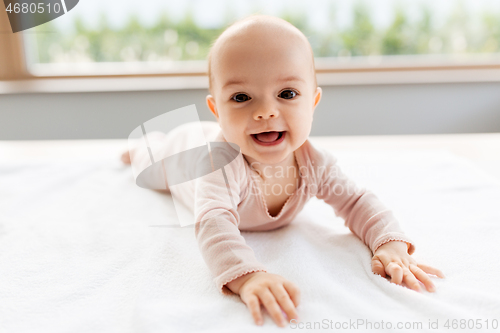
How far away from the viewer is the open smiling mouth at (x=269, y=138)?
0.71 meters

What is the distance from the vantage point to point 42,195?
1.02 m

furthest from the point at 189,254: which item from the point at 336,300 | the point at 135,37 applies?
the point at 135,37

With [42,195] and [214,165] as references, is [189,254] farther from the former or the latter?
[42,195]

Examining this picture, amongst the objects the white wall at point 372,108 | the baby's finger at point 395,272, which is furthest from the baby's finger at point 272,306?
the white wall at point 372,108

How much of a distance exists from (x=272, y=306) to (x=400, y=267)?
0.23m

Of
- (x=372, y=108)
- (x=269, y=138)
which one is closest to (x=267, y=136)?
(x=269, y=138)

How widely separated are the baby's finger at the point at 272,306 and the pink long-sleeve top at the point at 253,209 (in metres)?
0.05

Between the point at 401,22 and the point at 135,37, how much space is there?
4.50 ft

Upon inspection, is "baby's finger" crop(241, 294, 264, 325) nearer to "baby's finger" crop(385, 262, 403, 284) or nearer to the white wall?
"baby's finger" crop(385, 262, 403, 284)

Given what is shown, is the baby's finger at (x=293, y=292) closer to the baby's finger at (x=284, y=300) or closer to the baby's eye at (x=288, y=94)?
the baby's finger at (x=284, y=300)

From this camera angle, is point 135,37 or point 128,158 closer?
point 128,158

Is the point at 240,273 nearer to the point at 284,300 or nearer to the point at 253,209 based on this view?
the point at 284,300

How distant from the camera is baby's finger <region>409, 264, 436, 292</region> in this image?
597 millimetres

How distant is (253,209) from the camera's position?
81 centimetres
